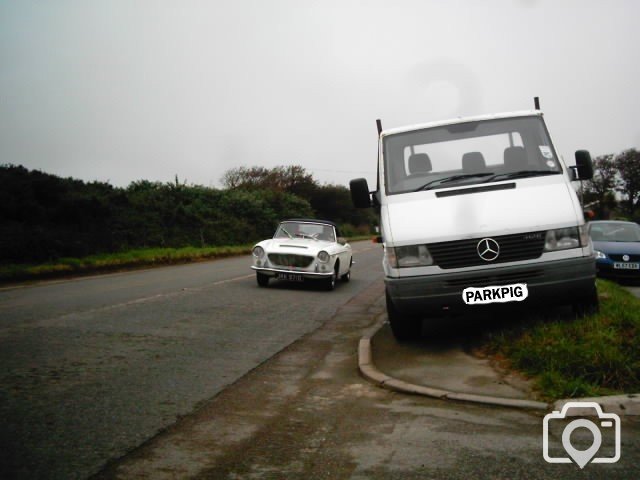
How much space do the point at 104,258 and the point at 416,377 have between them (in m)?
19.6

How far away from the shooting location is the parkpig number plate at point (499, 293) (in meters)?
6.11

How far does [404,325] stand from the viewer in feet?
22.4

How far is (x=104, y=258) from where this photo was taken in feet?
75.7

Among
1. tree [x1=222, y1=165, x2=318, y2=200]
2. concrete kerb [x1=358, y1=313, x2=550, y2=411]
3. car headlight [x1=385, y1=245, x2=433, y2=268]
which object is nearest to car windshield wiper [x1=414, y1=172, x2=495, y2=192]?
car headlight [x1=385, y1=245, x2=433, y2=268]

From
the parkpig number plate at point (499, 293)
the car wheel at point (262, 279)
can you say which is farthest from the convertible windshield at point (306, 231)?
the parkpig number plate at point (499, 293)

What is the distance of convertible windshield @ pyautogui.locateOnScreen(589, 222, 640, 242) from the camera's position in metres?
14.4

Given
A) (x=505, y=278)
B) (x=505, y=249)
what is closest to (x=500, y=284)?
(x=505, y=278)

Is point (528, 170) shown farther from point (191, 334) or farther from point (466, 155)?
point (191, 334)

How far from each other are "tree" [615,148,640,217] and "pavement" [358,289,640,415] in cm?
6963

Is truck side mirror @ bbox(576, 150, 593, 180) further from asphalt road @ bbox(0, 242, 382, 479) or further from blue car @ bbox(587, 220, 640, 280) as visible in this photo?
blue car @ bbox(587, 220, 640, 280)

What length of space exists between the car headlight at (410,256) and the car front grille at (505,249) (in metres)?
0.24

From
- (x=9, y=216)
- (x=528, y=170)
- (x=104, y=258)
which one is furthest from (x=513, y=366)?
(x=9, y=216)

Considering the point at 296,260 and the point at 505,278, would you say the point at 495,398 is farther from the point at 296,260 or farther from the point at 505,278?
the point at 296,260

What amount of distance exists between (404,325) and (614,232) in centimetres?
998
